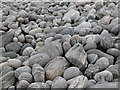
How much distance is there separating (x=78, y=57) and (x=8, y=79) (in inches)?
20.3

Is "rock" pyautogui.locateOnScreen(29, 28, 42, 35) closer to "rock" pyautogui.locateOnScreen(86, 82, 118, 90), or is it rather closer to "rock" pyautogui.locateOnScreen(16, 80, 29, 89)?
"rock" pyautogui.locateOnScreen(16, 80, 29, 89)

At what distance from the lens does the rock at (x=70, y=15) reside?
2.96 metres

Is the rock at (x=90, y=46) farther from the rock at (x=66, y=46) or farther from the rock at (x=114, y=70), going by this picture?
the rock at (x=114, y=70)

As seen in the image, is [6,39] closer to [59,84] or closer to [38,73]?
[38,73]

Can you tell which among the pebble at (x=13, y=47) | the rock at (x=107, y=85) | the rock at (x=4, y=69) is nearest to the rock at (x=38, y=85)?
the rock at (x=107, y=85)

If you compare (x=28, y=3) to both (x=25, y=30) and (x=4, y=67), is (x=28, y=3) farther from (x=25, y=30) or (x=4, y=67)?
(x=4, y=67)

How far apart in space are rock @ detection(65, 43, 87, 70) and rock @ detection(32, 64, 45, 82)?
224mm

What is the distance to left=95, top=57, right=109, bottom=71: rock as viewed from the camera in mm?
1763

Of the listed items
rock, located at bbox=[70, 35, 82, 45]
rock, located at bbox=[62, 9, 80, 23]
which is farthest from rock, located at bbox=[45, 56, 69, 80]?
rock, located at bbox=[62, 9, 80, 23]

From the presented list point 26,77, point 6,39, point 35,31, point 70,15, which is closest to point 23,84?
point 26,77

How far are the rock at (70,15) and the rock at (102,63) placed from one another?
1.17 metres

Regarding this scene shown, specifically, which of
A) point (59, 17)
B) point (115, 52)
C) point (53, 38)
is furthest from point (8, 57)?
point (59, 17)

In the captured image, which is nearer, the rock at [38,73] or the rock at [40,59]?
the rock at [38,73]

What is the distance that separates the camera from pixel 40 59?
6.37ft
